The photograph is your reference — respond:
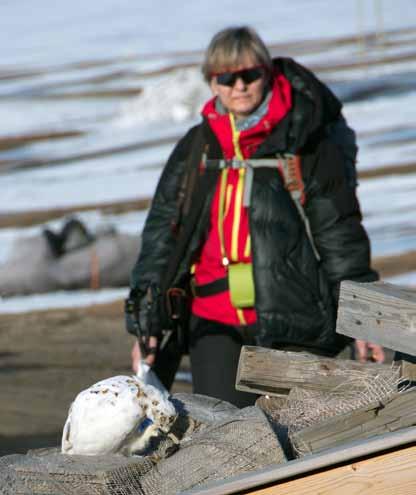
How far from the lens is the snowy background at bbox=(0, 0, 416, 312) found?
543 inches

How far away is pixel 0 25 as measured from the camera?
39.9 metres

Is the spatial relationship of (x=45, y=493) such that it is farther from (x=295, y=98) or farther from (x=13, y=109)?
(x=13, y=109)

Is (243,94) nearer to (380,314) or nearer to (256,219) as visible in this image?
(256,219)

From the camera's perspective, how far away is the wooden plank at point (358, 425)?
10.5ft

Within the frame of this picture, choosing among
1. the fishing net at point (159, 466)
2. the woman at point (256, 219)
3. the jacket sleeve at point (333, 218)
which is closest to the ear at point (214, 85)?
the woman at point (256, 219)

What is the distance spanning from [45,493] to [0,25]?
37.9m

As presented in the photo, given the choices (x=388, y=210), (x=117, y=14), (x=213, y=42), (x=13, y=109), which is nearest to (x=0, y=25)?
(x=117, y=14)

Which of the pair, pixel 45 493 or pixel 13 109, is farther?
pixel 13 109

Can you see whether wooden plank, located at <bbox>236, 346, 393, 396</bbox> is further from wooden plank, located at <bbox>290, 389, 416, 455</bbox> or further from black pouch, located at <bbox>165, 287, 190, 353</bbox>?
black pouch, located at <bbox>165, 287, 190, 353</bbox>

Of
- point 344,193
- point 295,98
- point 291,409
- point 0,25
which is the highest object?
point 295,98

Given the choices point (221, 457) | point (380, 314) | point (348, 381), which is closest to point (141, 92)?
point (348, 381)

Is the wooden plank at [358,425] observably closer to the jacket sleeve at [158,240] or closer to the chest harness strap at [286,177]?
the chest harness strap at [286,177]

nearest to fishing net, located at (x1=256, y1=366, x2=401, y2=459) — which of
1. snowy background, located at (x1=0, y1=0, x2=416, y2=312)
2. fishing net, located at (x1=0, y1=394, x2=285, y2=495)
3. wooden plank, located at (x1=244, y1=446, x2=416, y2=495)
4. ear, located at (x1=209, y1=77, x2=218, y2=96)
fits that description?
fishing net, located at (x1=0, y1=394, x2=285, y2=495)

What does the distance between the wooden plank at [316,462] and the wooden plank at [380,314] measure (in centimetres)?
28
